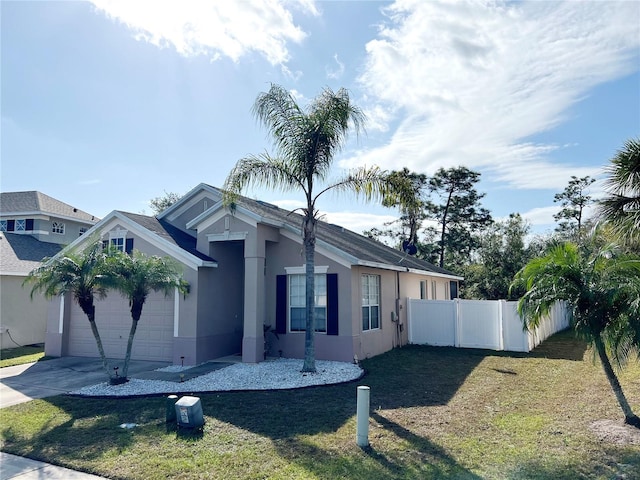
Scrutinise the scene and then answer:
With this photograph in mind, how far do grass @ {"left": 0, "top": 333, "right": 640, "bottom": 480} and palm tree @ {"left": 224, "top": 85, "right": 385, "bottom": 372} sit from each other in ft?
9.89

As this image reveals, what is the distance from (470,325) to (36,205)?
74.4 ft

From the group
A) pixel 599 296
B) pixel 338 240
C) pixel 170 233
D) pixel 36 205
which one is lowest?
pixel 599 296

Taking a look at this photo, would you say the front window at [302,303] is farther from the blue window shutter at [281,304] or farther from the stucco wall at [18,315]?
the stucco wall at [18,315]

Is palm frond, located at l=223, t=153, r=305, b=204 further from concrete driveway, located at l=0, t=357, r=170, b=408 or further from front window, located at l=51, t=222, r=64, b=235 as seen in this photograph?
front window, located at l=51, t=222, r=64, b=235

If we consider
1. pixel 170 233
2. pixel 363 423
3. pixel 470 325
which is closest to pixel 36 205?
pixel 170 233

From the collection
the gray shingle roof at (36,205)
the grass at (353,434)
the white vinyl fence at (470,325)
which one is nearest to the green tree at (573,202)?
the white vinyl fence at (470,325)

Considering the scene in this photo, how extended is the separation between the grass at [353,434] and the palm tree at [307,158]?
3.01m

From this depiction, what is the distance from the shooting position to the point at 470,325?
15367mm

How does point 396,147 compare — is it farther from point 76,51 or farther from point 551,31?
point 76,51

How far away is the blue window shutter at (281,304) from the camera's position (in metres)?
12.8

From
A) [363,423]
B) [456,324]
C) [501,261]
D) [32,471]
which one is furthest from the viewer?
[501,261]

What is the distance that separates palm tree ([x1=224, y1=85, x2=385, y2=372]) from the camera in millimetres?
10578

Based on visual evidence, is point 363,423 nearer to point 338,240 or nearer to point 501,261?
point 338,240

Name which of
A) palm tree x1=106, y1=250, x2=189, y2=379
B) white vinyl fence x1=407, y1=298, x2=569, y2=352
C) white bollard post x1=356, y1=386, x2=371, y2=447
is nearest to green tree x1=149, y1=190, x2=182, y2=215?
white vinyl fence x1=407, y1=298, x2=569, y2=352
